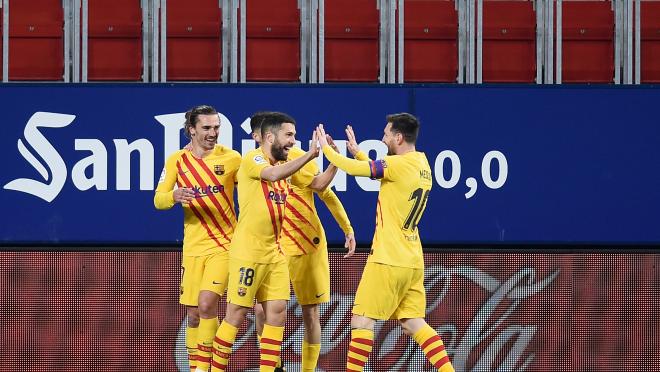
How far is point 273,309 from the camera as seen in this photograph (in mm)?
6445

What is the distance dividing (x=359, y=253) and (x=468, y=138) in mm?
1107

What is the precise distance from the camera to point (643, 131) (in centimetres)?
773

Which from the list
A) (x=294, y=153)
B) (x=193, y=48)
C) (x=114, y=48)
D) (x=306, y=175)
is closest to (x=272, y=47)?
(x=193, y=48)

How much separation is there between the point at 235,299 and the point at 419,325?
1.08 metres

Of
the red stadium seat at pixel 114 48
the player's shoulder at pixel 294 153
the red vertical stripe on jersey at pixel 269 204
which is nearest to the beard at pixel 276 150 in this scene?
the red vertical stripe on jersey at pixel 269 204

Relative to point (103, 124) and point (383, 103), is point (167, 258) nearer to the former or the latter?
point (103, 124)

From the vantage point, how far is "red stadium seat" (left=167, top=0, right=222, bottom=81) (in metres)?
9.04

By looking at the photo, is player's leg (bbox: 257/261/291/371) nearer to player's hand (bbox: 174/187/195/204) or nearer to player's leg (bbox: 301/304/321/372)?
player's leg (bbox: 301/304/321/372)

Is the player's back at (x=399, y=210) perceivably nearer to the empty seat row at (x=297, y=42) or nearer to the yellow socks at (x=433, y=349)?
the yellow socks at (x=433, y=349)

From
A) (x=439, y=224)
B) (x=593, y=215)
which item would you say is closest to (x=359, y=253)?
(x=439, y=224)

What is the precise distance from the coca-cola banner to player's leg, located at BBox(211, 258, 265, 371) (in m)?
1.02

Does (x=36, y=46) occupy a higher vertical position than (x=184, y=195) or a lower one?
higher

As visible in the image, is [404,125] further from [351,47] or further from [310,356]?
[351,47]

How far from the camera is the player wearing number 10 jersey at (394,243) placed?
625cm
